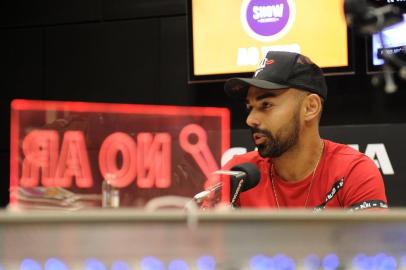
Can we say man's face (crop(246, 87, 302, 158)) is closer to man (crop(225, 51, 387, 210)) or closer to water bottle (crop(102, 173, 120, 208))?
man (crop(225, 51, 387, 210))

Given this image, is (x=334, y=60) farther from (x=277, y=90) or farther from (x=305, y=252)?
(x=305, y=252)

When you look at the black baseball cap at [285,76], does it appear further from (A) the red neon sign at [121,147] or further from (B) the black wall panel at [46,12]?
(B) the black wall panel at [46,12]

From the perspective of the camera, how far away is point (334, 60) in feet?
9.56

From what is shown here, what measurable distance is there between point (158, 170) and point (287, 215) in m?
2.91

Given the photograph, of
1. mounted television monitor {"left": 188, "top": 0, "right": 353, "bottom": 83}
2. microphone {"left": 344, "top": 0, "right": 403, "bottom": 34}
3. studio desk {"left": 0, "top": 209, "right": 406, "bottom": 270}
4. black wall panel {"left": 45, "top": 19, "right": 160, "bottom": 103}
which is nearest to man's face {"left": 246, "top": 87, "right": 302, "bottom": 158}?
microphone {"left": 344, "top": 0, "right": 403, "bottom": 34}

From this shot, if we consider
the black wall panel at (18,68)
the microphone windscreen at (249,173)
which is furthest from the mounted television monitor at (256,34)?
the microphone windscreen at (249,173)

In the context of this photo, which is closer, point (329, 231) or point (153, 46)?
point (329, 231)

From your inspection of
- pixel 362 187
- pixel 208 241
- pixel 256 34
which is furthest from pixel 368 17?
pixel 256 34

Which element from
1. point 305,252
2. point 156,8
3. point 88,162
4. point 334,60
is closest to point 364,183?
point 305,252

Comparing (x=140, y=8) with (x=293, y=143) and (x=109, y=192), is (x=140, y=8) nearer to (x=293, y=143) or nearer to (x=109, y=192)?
(x=109, y=192)

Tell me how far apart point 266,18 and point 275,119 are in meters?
1.67

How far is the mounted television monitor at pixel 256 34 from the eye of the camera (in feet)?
9.55

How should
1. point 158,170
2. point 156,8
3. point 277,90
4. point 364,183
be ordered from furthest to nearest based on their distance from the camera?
point 156,8 < point 158,170 < point 277,90 < point 364,183

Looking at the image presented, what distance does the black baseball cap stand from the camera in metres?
1.47
